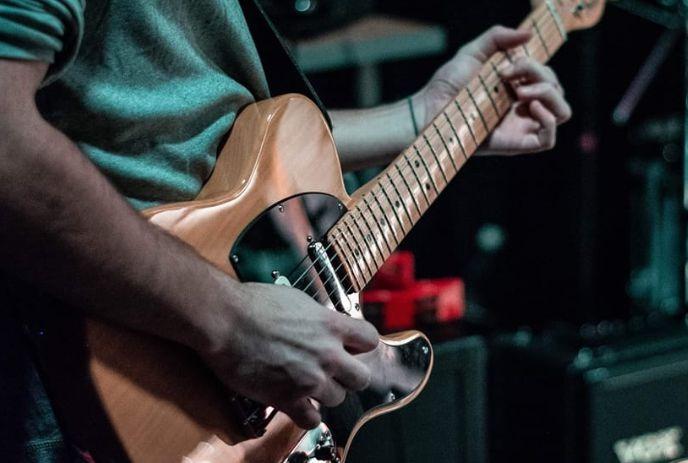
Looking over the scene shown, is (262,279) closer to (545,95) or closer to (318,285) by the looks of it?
(318,285)

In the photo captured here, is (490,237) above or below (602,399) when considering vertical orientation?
below

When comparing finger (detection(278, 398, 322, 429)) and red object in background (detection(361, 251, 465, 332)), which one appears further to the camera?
red object in background (detection(361, 251, 465, 332))

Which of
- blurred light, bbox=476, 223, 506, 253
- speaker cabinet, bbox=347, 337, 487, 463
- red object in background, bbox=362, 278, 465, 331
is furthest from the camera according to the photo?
blurred light, bbox=476, 223, 506, 253

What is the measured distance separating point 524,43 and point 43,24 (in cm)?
83

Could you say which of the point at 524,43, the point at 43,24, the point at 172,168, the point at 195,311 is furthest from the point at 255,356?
the point at 524,43

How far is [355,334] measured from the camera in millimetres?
866

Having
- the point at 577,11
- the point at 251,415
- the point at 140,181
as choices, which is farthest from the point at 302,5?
the point at 251,415

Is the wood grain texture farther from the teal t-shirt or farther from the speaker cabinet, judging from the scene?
the speaker cabinet

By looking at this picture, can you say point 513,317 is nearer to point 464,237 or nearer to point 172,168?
point 464,237

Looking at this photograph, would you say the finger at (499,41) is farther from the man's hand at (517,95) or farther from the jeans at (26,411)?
the jeans at (26,411)

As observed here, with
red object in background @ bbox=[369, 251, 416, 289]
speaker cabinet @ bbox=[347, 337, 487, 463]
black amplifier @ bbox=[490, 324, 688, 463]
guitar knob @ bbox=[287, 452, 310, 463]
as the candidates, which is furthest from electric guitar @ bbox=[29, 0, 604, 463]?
black amplifier @ bbox=[490, 324, 688, 463]

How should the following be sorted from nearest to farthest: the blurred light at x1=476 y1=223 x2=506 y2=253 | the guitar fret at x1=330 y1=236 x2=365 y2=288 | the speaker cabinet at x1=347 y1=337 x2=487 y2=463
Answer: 1. the guitar fret at x1=330 y1=236 x2=365 y2=288
2. the speaker cabinet at x1=347 y1=337 x2=487 y2=463
3. the blurred light at x1=476 y1=223 x2=506 y2=253

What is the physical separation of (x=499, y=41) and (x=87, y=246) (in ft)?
2.61

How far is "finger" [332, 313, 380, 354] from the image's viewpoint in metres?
0.85
